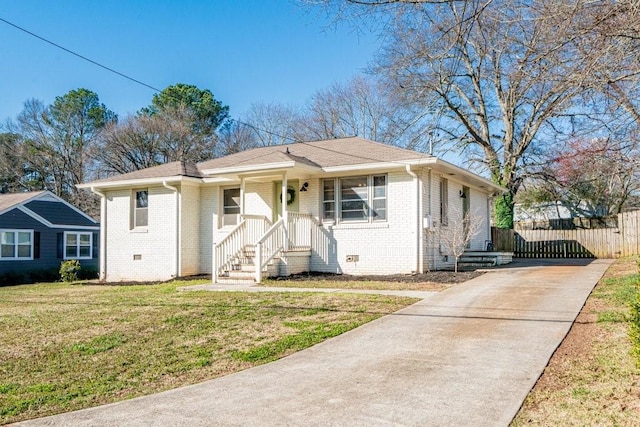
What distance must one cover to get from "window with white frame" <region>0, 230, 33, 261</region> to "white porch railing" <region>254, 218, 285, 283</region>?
15.0 metres

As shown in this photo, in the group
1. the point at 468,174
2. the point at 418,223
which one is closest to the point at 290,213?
the point at 418,223

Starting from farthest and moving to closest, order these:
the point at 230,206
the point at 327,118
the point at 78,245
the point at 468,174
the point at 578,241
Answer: the point at 327,118 < the point at 78,245 < the point at 578,241 < the point at 230,206 < the point at 468,174

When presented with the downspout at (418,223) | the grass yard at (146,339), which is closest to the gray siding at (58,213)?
the grass yard at (146,339)

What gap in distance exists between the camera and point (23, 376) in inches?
244

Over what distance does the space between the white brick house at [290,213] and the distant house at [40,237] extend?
7409 mm

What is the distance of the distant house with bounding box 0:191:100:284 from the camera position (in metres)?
23.4

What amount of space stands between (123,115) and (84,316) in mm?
30304

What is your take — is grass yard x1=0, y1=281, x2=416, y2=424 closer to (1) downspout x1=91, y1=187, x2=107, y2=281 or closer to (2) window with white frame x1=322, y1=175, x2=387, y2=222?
(2) window with white frame x1=322, y1=175, x2=387, y2=222

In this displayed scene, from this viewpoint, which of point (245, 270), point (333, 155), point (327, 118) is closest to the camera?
point (245, 270)

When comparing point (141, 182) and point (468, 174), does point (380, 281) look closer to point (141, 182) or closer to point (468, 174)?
point (468, 174)

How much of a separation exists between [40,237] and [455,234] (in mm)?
19706

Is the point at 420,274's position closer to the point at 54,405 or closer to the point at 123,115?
the point at 54,405

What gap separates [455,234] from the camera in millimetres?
14414

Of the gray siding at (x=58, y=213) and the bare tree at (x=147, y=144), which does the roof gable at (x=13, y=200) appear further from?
the bare tree at (x=147, y=144)
